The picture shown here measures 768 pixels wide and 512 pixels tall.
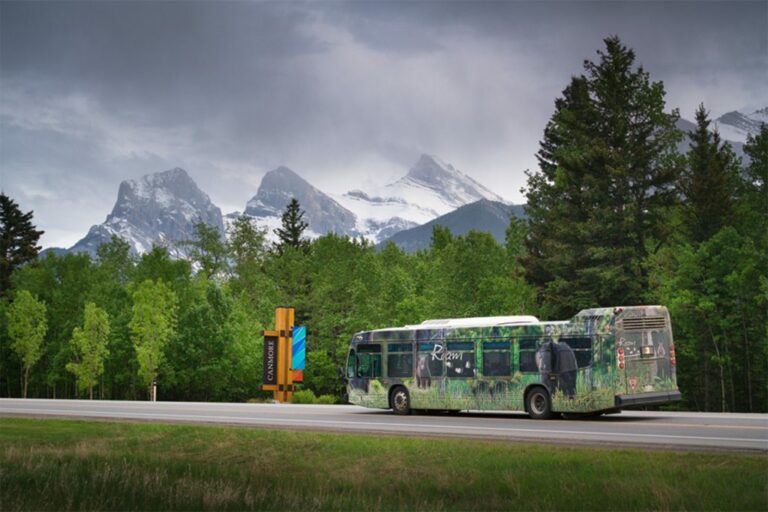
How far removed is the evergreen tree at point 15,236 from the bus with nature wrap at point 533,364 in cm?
7873

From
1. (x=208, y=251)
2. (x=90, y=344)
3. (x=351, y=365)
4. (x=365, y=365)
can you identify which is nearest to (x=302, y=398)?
(x=351, y=365)

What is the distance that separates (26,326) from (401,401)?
5693 centimetres

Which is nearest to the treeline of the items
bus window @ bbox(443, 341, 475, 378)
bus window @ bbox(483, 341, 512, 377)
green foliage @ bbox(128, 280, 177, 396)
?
green foliage @ bbox(128, 280, 177, 396)

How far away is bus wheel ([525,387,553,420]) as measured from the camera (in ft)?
82.6

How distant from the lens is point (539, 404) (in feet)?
83.5

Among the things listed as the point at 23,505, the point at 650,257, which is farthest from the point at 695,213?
the point at 23,505

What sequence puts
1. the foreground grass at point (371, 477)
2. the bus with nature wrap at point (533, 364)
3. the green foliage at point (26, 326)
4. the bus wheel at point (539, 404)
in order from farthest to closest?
the green foliage at point (26, 326)
the bus wheel at point (539, 404)
the bus with nature wrap at point (533, 364)
the foreground grass at point (371, 477)

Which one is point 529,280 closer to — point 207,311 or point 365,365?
point 207,311

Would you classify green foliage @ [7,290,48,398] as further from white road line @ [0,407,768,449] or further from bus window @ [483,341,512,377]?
bus window @ [483,341,512,377]

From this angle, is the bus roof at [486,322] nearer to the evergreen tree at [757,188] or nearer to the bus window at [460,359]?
the bus window at [460,359]

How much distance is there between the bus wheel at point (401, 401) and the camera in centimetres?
2898

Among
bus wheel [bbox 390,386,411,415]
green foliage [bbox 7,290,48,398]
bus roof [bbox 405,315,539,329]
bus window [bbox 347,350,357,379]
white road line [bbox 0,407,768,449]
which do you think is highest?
green foliage [bbox 7,290,48,398]

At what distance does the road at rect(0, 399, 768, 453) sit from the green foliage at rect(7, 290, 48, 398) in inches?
1827

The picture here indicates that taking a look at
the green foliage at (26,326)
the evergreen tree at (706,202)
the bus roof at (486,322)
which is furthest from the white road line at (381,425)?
the green foliage at (26,326)
